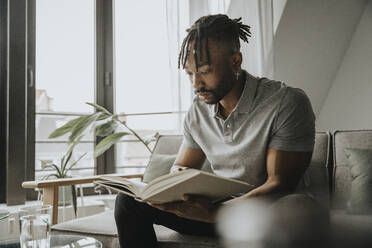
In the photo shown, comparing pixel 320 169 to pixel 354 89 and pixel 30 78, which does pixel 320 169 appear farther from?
pixel 30 78

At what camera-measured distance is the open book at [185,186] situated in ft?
2.94

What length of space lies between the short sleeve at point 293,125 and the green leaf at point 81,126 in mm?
1531

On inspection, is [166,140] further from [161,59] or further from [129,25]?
[129,25]

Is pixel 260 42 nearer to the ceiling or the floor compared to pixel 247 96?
nearer to the ceiling

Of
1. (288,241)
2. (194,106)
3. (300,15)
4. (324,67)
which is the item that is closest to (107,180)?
(194,106)

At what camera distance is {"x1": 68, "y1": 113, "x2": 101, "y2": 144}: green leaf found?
2.37 m

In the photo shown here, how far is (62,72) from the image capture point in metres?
2.88

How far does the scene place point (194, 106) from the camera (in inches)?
58.9

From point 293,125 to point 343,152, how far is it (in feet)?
1.76

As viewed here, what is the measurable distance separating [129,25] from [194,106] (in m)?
1.88

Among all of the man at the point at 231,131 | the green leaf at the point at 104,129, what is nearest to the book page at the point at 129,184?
the man at the point at 231,131

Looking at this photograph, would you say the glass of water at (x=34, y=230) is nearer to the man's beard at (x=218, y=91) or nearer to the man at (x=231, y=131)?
the man at (x=231, y=131)

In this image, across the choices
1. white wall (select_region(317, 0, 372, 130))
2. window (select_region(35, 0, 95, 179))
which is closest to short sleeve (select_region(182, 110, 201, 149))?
white wall (select_region(317, 0, 372, 130))

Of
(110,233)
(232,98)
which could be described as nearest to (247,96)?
(232,98)
